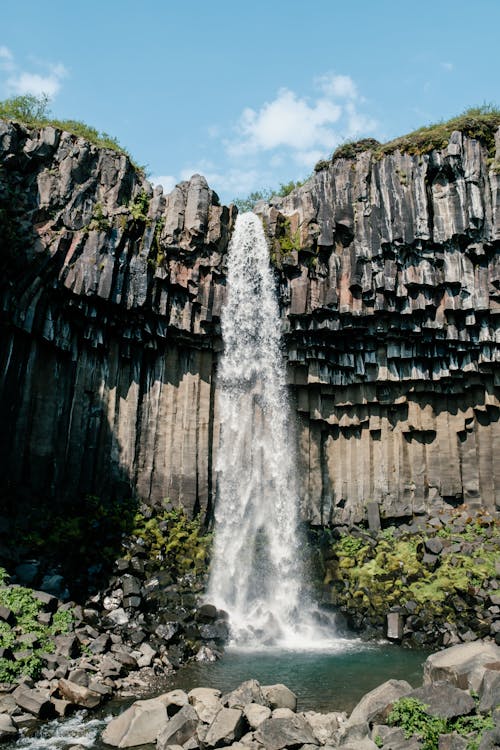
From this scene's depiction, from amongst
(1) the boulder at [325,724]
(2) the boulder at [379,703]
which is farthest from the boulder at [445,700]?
(1) the boulder at [325,724]

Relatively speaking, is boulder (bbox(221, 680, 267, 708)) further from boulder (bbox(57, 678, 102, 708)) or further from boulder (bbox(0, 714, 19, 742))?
boulder (bbox(0, 714, 19, 742))

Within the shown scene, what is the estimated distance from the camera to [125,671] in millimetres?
13164

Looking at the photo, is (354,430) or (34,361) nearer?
(34,361)

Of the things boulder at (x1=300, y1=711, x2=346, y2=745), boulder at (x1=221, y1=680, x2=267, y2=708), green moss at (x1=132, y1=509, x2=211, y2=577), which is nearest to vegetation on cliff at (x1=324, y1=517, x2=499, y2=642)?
green moss at (x1=132, y1=509, x2=211, y2=577)

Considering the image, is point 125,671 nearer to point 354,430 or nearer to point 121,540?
point 121,540

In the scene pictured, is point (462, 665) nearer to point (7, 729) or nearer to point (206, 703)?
point (206, 703)

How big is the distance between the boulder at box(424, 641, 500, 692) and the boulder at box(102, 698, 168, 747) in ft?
13.8

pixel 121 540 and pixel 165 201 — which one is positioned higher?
pixel 165 201

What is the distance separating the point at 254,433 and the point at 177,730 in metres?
12.6

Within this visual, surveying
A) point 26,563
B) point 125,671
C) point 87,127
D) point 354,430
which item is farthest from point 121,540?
point 87,127

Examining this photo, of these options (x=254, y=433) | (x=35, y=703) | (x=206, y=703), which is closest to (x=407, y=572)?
(x=254, y=433)

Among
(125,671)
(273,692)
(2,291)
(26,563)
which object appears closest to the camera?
(273,692)

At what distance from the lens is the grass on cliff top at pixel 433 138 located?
70.1 feet

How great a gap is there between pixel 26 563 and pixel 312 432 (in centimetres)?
1044
